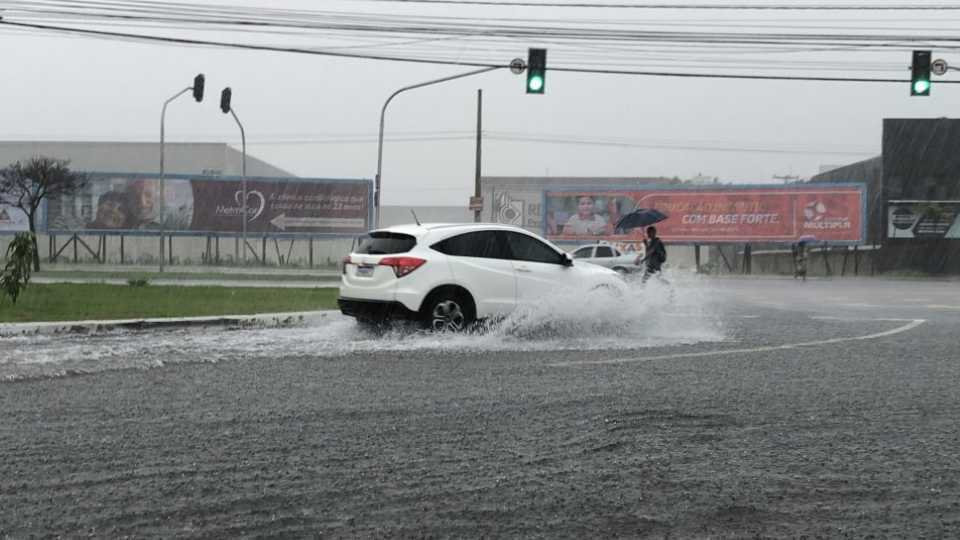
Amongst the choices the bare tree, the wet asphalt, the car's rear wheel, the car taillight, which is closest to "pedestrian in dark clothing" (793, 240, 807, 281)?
the bare tree

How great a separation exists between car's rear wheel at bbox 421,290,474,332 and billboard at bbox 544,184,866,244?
37.6 metres

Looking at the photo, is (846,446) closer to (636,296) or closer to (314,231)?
(636,296)

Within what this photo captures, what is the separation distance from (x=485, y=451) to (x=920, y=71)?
20.8 m

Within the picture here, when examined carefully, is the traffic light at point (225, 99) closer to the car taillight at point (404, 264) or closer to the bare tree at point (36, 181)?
the bare tree at point (36, 181)

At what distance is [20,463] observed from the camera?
478 cm

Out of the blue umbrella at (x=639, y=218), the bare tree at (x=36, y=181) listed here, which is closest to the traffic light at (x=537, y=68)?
the blue umbrella at (x=639, y=218)

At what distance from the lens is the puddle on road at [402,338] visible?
9.55m

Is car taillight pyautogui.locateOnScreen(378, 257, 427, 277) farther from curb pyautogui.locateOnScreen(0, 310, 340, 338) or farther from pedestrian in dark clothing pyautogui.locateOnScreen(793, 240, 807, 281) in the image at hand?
pedestrian in dark clothing pyautogui.locateOnScreen(793, 240, 807, 281)

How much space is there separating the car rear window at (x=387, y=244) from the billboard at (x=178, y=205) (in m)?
40.0

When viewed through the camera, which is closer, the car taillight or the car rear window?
the car taillight

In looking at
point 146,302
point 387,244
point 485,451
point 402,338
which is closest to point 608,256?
point 146,302

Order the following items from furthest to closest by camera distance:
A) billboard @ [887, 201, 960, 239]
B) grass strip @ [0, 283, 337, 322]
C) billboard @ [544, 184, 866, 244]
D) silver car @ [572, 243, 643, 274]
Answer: billboard @ [544, 184, 866, 244], billboard @ [887, 201, 960, 239], silver car @ [572, 243, 643, 274], grass strip @ [0, 283, 337, 322]

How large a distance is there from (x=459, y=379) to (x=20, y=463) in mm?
3828

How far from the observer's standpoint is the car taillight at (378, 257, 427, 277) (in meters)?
11.6
